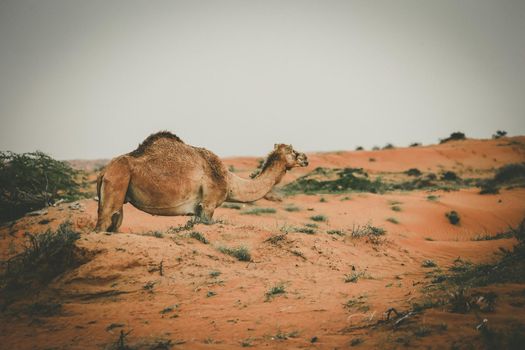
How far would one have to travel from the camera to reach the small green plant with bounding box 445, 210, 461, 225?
15.8m

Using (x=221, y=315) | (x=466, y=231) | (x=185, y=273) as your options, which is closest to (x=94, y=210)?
(x=185, y=273)

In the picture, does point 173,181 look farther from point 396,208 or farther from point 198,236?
point 396,208

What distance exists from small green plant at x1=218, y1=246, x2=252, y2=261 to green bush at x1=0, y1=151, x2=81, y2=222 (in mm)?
8732

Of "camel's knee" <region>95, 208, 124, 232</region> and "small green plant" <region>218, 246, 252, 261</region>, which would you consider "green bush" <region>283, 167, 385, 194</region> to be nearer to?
"small green plant" <region>218, 246, 252, 261</region>

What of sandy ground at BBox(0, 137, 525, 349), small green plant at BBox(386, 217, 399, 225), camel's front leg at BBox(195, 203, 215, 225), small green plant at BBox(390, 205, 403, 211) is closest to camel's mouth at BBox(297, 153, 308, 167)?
sandy ground at BBox(0, 137, 525, 349)

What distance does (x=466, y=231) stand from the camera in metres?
15.0

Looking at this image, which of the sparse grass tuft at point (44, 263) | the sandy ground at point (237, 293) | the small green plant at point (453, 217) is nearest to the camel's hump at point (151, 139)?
the sandy ground at point (237, 293)

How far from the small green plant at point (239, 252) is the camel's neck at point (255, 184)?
54.7 inches

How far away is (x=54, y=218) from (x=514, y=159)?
172 ft

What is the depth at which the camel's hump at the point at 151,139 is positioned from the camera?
7488 mm

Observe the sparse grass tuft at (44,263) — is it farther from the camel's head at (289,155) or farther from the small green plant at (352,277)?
the camel's head at (289,155)

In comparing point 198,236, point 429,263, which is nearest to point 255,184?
point 198,236

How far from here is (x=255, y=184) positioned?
858 centimetres

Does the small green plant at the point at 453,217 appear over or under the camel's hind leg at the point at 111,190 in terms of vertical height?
under
